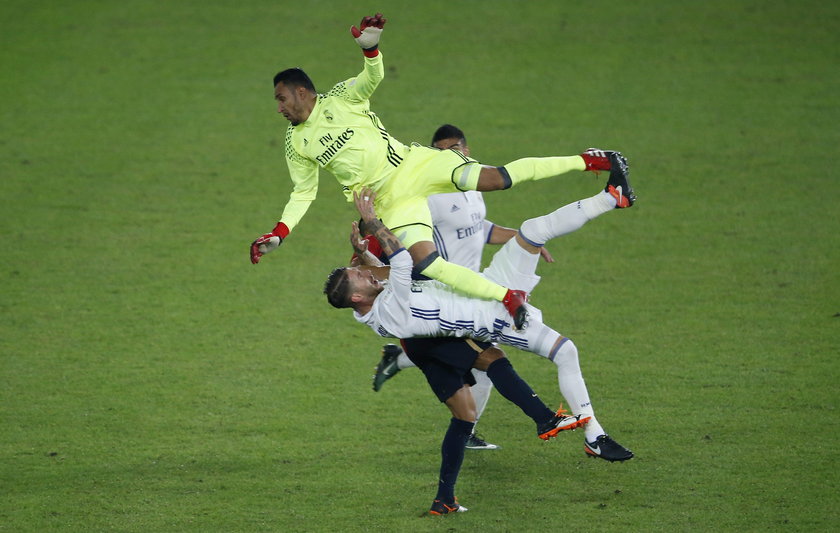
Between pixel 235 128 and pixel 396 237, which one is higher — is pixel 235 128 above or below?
above

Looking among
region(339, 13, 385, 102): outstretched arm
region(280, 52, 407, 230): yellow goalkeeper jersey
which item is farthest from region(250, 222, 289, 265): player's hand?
region(339, 13, 385, 102): outstretched arm

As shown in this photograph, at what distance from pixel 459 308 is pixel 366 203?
0.92m

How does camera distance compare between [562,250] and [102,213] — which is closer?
[562,250]

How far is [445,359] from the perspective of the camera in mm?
6188

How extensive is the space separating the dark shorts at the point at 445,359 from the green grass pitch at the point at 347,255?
89 cm

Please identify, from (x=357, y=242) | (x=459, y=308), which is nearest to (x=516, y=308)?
(x=459, y=308)

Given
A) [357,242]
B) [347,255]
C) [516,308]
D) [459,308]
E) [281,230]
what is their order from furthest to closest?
[347,255]
[281,230]
[357,242]
[459,308]
[516,308]

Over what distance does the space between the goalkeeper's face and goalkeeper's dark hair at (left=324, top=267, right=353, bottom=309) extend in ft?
4.43

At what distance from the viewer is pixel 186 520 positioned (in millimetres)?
6418

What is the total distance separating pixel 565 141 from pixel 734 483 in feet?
21.5

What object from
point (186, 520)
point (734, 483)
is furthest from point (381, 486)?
point (734, 483)

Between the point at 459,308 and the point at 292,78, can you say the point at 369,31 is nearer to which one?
the point at 292,78

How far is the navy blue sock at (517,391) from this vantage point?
20.2ft

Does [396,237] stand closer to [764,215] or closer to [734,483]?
[734,483]
